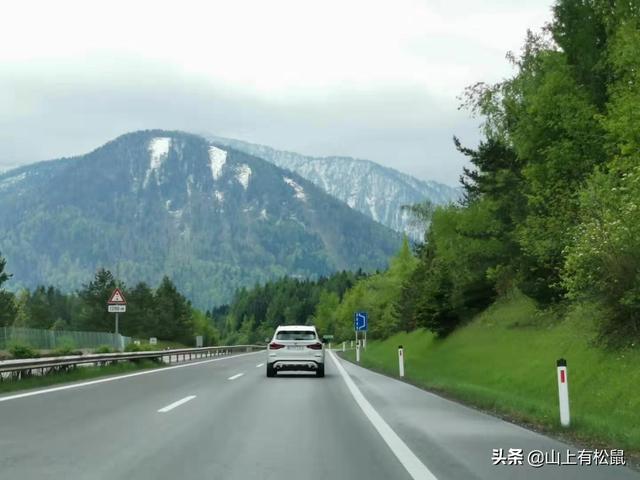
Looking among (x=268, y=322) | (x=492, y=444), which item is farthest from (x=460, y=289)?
(x=268, y=322)

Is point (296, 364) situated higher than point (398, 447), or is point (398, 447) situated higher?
point (398, 447)

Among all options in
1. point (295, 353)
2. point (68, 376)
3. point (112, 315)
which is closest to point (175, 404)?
point (68, 376)

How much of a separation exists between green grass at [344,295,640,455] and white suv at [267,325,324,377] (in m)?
3.11

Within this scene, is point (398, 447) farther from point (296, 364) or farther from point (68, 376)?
point (68, 376)

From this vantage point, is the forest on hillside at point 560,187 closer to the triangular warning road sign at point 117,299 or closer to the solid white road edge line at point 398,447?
the solid white road edge line at point 398,447

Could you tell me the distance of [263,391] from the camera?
16.9m

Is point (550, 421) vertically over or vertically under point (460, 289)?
under

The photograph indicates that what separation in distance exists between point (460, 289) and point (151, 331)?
8439 cm

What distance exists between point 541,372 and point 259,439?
12365 millimetres

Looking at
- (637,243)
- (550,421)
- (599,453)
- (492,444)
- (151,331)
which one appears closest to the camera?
(599,453)

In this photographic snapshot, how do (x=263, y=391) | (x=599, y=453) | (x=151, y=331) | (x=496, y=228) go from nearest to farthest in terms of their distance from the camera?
(x=599, y=453)
(x=263, y=391)
(x=496, y=228)
(x=151, y=331)

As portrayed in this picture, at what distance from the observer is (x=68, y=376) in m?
21.1

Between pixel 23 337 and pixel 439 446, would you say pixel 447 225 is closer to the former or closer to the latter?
pixel 23 337

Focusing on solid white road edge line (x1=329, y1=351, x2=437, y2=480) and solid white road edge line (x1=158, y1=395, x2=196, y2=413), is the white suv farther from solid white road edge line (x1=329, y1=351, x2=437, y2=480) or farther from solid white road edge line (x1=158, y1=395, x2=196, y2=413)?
solid white road edge line (x1=329, y1=351, x2=437, y2=480)
